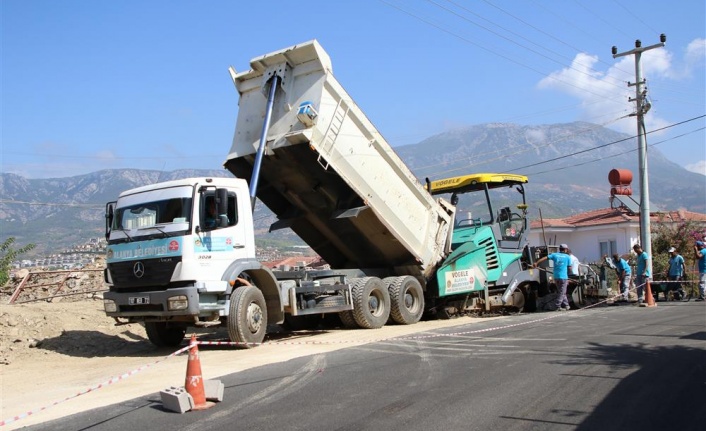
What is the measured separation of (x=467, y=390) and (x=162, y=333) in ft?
21.5

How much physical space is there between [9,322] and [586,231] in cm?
3288

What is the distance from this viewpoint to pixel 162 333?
443 inches

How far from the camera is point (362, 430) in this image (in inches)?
205

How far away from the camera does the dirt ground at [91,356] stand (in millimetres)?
6952

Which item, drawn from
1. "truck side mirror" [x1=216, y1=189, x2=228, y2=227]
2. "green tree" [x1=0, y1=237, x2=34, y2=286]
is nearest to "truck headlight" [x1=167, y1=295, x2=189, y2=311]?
"truck side mirror" [x1=216, y1=189, x2=228, y2=227]

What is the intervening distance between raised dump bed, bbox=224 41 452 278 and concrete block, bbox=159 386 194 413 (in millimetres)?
5890

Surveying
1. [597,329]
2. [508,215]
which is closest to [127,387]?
[597,329]

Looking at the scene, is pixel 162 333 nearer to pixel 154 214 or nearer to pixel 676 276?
pixel 154 214

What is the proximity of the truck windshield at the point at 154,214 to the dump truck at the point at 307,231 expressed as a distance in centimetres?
2

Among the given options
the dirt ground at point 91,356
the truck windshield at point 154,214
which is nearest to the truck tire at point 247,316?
the dirt ground at point 91,356

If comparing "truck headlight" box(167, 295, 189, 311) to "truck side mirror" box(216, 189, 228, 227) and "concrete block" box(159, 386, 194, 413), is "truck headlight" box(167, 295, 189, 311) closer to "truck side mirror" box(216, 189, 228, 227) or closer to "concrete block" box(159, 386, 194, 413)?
"truck side mirror" box(216, 189, 228, 227)

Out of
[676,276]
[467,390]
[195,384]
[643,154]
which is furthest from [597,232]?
[195,384]

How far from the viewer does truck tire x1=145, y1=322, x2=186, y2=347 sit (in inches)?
441

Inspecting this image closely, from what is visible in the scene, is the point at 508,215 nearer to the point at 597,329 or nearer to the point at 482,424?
the point at 597,329
